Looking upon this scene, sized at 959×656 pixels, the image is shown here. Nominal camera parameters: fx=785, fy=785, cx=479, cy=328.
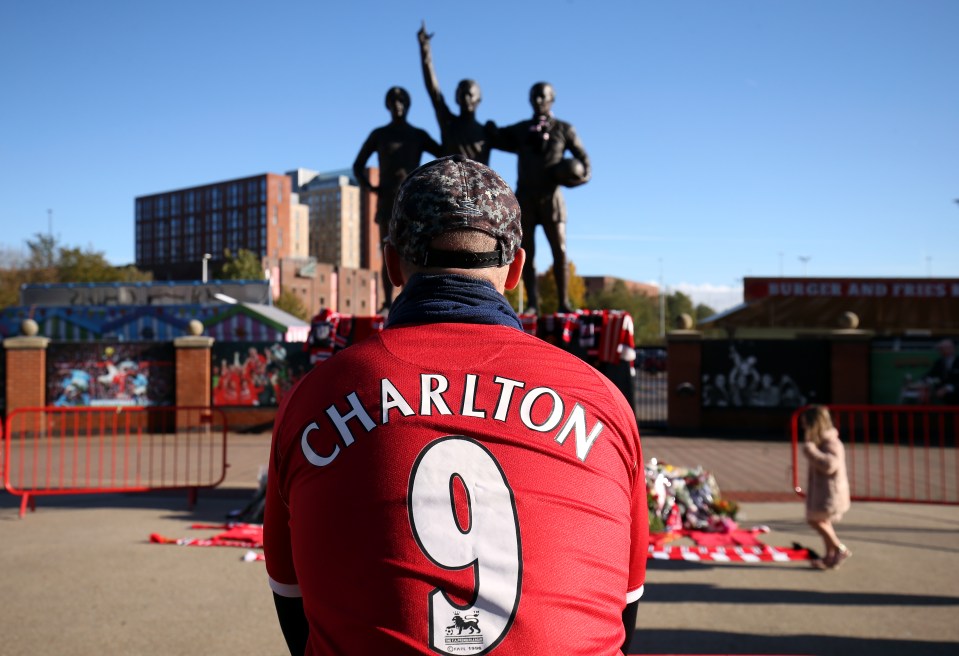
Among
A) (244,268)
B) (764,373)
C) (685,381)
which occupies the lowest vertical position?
(685,381)

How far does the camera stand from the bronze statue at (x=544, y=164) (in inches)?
280

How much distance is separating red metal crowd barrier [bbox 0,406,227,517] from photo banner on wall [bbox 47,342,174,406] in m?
0.62

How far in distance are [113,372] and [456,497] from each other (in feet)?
65.0

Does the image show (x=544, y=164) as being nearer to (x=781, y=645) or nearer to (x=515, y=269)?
(x=781, y=645)

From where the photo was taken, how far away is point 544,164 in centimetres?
721

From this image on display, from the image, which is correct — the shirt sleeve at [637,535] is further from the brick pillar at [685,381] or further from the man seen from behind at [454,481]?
the brick pillar at [685,381]

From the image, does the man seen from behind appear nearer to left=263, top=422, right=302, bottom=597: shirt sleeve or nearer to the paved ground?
left=263, top=422, right=302, bottom=597: shirt sleeve

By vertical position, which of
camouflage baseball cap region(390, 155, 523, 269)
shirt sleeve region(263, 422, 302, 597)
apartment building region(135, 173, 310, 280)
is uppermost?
apartment building region(135, 173, 310, 280)

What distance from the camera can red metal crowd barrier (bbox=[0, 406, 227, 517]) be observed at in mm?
9727

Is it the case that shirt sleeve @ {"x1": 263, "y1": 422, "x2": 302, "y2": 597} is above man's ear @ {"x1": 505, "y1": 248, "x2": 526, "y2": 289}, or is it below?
below

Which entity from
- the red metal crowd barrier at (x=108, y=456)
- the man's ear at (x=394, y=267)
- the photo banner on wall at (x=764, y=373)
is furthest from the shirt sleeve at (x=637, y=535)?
the photo banner on wall at (x=764, y=373)

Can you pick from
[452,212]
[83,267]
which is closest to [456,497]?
[452,212]

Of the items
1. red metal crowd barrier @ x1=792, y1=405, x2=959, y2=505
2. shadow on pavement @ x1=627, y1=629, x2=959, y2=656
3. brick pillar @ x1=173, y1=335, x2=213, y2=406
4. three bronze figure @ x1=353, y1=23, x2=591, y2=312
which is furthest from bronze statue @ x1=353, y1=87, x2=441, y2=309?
brick pillar @ x1=173, y1=335, x2=213, y2=406

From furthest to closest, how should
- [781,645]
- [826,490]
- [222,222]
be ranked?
[222,222] → [826,490] → [781,645]
